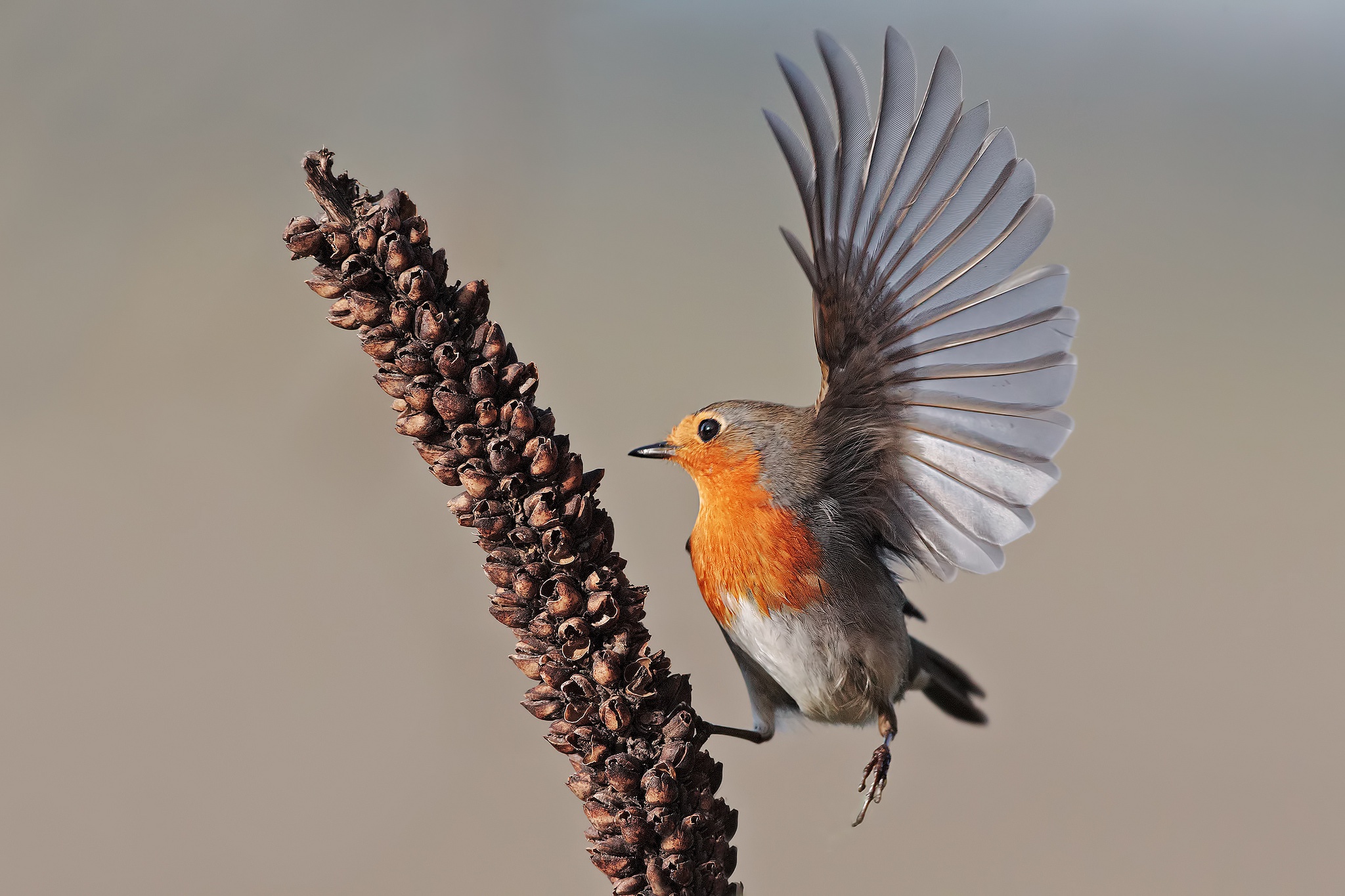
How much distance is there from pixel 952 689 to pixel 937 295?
697 millimetres

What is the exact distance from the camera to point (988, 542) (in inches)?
38.4

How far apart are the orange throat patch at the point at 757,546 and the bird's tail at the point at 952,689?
0.46 meters

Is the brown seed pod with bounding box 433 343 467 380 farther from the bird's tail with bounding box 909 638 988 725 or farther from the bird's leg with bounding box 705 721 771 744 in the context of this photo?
the bird's tail with bounding box 909 638 988 725

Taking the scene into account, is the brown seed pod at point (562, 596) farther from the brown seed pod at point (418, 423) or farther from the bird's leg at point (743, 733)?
the bird's leg at point (743, 733)

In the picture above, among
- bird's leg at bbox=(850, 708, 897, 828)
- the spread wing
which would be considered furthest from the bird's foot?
the spread wing

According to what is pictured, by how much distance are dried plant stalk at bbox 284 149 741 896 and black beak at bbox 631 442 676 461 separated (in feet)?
0.90

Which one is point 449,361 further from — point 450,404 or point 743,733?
point 743,733

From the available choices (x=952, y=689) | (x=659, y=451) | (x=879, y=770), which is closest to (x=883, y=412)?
(x=659, y=451)

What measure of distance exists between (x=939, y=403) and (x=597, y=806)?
0.49 meters

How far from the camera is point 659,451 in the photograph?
40.8 inches

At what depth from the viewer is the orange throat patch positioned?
998mm

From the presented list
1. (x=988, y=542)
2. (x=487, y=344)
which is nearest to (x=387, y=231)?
(x=487, y=344)

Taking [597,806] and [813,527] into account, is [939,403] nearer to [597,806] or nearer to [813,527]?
[813,527]

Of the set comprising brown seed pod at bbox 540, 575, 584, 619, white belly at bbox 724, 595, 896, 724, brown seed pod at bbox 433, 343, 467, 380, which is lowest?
white belly at bbox 724, 595, 896, 724
